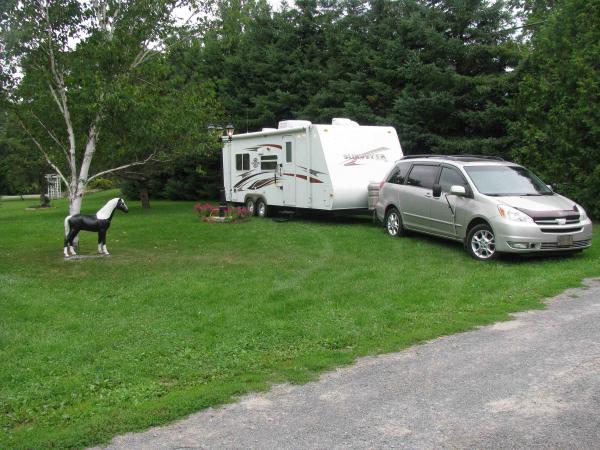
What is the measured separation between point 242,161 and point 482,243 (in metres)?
10.4

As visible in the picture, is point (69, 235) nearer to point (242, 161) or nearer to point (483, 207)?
point (483, 207)

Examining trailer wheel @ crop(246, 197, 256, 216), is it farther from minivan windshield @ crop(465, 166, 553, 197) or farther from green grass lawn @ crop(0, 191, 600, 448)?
Result: minivan windshield @ crop(465, 166, 553, 197)

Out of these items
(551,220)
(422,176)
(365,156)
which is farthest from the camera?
(365,156)

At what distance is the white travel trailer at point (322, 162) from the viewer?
15219 mm

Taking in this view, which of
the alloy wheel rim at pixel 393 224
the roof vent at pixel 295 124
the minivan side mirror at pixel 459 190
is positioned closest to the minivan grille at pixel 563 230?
the minivan side mirror at pixel 459 190

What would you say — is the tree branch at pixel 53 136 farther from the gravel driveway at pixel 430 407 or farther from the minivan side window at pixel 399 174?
the gravel driveway at pixel 430 407

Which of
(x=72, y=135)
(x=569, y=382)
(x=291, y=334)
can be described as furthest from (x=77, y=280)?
(x=569, y=382)

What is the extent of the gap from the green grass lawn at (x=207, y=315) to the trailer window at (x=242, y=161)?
6.42m

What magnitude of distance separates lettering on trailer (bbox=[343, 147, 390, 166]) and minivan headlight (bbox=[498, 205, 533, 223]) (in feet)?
19.6

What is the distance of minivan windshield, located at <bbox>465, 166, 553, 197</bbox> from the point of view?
10.6 meters

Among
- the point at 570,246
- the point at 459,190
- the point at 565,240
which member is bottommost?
the point at 570,246

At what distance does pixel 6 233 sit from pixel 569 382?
15.8 m

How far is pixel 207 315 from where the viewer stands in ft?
22.4

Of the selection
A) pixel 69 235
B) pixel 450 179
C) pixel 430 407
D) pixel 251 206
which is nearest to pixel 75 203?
pixel 69 235
